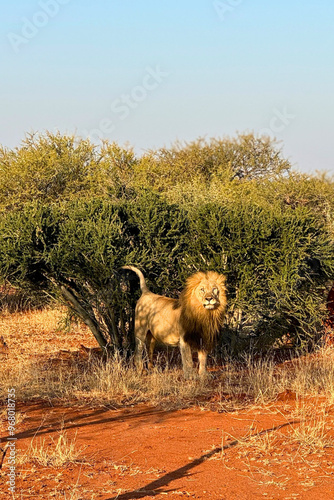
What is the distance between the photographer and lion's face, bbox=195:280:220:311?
8828mm

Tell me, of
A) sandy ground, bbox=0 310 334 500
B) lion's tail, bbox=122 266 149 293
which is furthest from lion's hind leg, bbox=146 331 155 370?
sandy ground, bbox=0 310 334 500

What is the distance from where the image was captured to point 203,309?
29.9ft

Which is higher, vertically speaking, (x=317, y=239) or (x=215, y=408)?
(x=317, y=239)

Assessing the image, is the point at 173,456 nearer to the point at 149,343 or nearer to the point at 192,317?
the point at 192,317

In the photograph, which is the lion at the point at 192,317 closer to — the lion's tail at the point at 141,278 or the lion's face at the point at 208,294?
the lion's face at the point at 208,294

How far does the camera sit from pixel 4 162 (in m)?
23.1

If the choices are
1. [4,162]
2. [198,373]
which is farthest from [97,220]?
[4,162]

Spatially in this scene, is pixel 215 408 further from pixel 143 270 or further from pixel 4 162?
pixel 4 162

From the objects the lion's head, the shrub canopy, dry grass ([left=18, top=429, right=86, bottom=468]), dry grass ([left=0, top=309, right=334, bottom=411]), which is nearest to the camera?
dry grass ([left=18, top=429, right=86, bottom=468])

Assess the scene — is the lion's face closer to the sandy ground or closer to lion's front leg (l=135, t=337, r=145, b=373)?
the sandy ground

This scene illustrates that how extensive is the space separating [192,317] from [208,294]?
0.48 metres

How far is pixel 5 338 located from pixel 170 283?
4.79 m

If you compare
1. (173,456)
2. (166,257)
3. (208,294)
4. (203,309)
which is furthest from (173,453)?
(166,257)

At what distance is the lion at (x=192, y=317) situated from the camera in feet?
29.8
